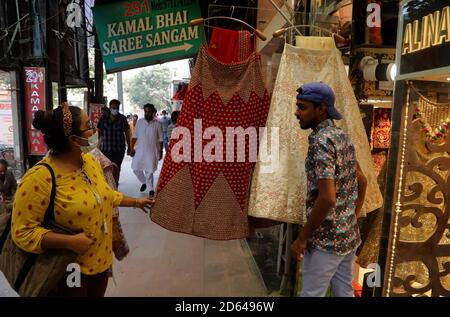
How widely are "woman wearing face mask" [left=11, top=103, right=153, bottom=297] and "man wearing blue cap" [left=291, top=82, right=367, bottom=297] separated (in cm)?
99

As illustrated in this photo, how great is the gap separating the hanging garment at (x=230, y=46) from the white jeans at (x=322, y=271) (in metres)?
1.19

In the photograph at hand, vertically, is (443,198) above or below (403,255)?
above

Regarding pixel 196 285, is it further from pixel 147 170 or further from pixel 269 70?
pixel 147 170

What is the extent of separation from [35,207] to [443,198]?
2326 millimetres

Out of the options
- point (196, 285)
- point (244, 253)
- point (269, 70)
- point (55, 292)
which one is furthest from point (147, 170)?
point (55, 292)

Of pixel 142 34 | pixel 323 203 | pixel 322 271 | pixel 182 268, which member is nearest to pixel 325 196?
pixel 323 203

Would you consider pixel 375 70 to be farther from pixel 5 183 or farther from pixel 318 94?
pixel 5 183

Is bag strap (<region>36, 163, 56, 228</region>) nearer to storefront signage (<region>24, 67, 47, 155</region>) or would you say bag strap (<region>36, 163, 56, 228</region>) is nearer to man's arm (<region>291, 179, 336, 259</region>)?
man's arm (<region>291, 179, 336, 259</region>)

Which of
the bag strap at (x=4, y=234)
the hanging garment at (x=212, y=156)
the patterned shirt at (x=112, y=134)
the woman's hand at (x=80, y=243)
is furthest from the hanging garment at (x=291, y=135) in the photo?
the patterned shirt at (x=112, y=134)

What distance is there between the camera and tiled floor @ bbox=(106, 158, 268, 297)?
3008mm

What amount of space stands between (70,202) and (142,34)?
3329 mm

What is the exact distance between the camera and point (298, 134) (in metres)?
1.97

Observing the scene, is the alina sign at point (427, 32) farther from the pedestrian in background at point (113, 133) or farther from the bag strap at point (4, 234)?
the pedestrian in background at point (113, 133)

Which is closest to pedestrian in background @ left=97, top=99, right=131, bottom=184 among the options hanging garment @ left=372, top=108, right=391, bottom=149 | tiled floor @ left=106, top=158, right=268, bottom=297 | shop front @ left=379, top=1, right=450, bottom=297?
tiled floor @ left=106, top=158, right=268, bottom=297
